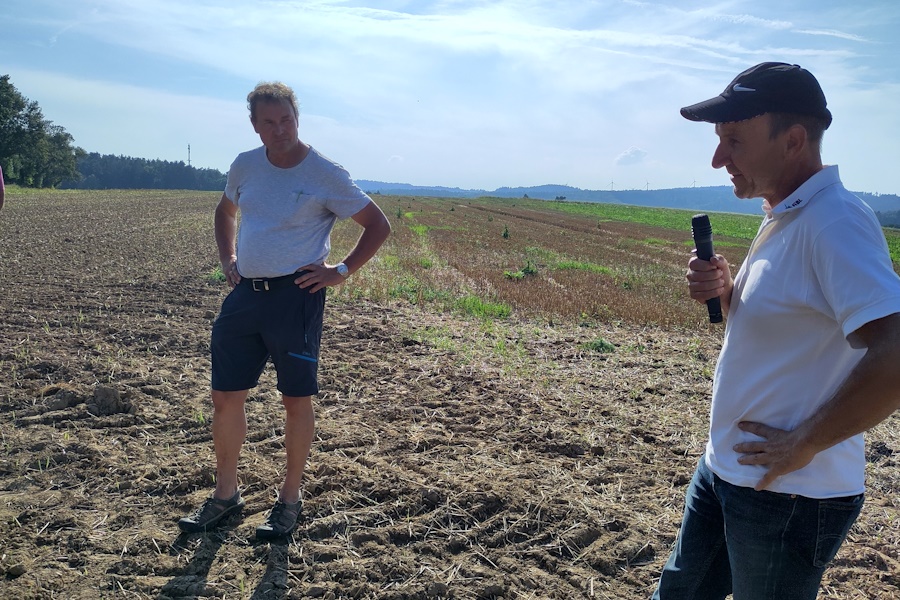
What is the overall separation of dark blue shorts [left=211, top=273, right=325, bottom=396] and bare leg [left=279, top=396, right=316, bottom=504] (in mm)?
85

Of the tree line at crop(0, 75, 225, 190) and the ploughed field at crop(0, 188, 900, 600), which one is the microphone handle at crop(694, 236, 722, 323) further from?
the tree line at crop(0, 75, 225, 190)

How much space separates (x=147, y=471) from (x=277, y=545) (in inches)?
46.4

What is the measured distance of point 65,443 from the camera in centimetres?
411

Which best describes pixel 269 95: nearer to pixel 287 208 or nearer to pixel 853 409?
pixel 287 208

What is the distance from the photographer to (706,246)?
196 centimetres

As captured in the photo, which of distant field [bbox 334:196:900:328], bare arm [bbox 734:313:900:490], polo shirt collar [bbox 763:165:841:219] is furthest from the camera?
distant field [bbox 334:196:900:328]

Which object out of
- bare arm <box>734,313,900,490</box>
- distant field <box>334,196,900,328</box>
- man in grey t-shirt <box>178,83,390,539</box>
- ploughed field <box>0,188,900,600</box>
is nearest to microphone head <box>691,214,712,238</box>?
bare arm <box>734,313,900,490</box>

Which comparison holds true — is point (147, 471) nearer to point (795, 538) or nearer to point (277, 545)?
point (277, 545)

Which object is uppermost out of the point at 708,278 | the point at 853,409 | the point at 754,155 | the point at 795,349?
the point at 754,155

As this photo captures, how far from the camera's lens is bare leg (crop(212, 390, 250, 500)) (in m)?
3.20

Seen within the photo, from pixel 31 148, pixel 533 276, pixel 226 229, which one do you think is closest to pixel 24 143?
pixel 31 148

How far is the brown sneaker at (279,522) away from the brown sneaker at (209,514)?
239 mm

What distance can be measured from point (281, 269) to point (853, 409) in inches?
94.1

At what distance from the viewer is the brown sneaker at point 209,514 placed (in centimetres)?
321
